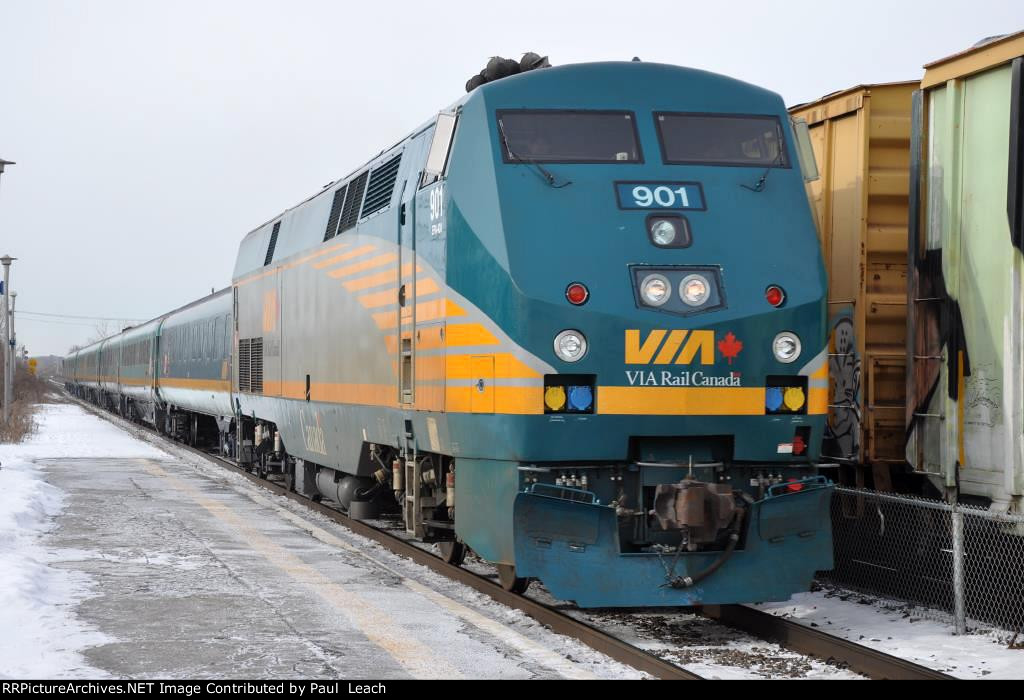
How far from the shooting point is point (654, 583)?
7305 millimetres

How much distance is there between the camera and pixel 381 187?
10.9 metres

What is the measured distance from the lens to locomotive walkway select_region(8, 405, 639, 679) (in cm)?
661

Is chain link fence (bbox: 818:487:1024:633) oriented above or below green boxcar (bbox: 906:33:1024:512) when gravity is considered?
below

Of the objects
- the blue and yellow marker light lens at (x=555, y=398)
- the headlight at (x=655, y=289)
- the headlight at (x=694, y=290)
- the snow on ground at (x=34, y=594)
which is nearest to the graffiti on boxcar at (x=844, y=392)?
the headlight at (x=694, y=290)

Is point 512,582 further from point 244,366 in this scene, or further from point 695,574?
point 244,366

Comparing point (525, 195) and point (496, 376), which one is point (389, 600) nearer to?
point (496, 376)

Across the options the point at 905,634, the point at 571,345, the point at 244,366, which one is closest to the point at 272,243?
the point at 244,366

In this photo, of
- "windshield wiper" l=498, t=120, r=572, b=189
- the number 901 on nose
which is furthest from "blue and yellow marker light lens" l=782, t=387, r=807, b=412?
"windshield wiper" l=498, t=120, r=572, b=189

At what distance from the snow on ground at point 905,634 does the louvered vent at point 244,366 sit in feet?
35.2

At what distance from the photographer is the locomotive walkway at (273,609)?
6613 mm

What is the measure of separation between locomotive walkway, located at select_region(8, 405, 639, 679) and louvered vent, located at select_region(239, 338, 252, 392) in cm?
448

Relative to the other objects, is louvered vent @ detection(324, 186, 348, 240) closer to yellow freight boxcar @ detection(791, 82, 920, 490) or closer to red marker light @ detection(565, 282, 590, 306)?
yellow freight boxcar @ detection(791, 82, 920, 490)

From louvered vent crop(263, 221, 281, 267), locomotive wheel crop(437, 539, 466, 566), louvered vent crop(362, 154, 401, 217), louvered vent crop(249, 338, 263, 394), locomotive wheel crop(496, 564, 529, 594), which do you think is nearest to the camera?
locomotive wheel crop(496, 564, 529, 594)
